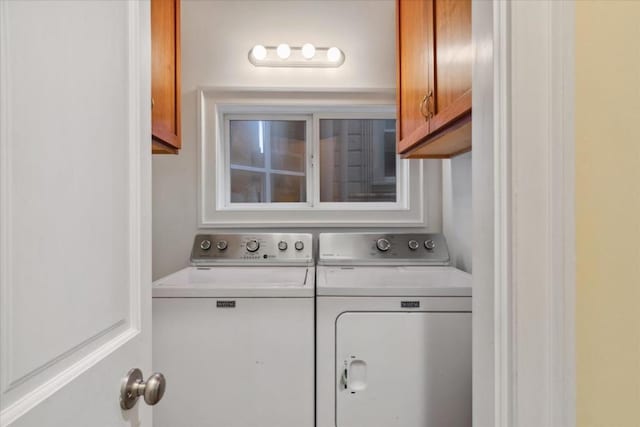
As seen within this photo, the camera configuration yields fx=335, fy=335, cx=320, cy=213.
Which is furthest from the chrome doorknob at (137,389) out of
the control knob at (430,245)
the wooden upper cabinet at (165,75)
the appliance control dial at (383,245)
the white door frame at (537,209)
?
the control knob at (430,245)

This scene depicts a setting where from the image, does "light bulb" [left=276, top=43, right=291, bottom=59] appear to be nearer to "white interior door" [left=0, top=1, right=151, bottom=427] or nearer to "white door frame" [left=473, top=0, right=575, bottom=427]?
"white interior door" [left=0, top=1, right=151, bottom=427]

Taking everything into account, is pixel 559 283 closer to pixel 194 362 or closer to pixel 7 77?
pixel 7 77

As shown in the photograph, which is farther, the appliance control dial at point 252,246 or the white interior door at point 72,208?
the appliance control dial at point 252,246

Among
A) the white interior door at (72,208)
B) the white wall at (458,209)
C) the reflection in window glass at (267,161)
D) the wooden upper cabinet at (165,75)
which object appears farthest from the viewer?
the reflection in window glass at (267,161)

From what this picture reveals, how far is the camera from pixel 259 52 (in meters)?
2.05

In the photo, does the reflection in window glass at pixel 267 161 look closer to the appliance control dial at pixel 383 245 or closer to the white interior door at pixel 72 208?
the appliance control dial at pixel 383 245

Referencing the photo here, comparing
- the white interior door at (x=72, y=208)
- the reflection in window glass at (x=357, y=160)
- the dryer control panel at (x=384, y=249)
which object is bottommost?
the dryer control panel at (x=384, y=249)

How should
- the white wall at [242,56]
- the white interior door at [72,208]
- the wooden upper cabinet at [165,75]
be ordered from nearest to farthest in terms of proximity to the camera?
the white interior door at [72,208]
the wooden upper cabinet at [165,75]
the white wall at [242,56]

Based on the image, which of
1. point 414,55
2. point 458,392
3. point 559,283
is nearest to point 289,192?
point 414,55

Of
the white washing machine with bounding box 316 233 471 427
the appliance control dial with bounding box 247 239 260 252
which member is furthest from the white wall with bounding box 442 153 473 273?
the appliance control dial with bounding box 247 239 260 252

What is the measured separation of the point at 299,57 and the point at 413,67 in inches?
34.8

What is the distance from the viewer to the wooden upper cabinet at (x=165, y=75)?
1.30 meters

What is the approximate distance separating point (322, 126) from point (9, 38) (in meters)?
2.01

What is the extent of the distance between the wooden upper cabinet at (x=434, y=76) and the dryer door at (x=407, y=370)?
2.43 feet
